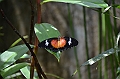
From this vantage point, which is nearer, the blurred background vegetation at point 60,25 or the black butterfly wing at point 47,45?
the black butterfly wing at point 47,45

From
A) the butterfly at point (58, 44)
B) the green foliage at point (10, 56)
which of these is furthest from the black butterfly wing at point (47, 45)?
the green foliage at point (10, 56)

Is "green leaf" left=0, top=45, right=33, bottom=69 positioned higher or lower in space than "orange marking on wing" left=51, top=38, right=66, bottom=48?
lower

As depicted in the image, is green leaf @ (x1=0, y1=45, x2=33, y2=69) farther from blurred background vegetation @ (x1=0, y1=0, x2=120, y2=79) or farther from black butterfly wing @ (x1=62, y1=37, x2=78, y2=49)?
blurred background vegetation @ (x1=0, y1=0, x2=120, y2=79)

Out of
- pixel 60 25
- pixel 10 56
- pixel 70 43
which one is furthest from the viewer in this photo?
pixel 60 25

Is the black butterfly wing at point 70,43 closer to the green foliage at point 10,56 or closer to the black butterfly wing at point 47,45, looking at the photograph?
the black butterfly wing at point 47,45

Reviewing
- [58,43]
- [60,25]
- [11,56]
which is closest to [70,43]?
[58,43]

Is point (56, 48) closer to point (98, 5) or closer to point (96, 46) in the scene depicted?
point (98, 5)

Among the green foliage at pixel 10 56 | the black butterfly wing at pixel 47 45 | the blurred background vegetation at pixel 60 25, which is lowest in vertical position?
the blurred background vegetation at pixel 60 25

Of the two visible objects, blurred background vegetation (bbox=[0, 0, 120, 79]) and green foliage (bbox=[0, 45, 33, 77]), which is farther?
blurred background vegetation (bbox=[0, 0, 120, 79])

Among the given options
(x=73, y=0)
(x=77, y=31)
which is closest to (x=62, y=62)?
(x=77, y=31)

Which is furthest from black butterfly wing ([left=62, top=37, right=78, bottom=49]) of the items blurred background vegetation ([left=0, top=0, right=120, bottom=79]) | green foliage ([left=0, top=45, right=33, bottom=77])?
blurred background vegetation ([left=0, top=0, right=120, bottom=79])

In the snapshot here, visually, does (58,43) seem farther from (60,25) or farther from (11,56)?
(60,25)
